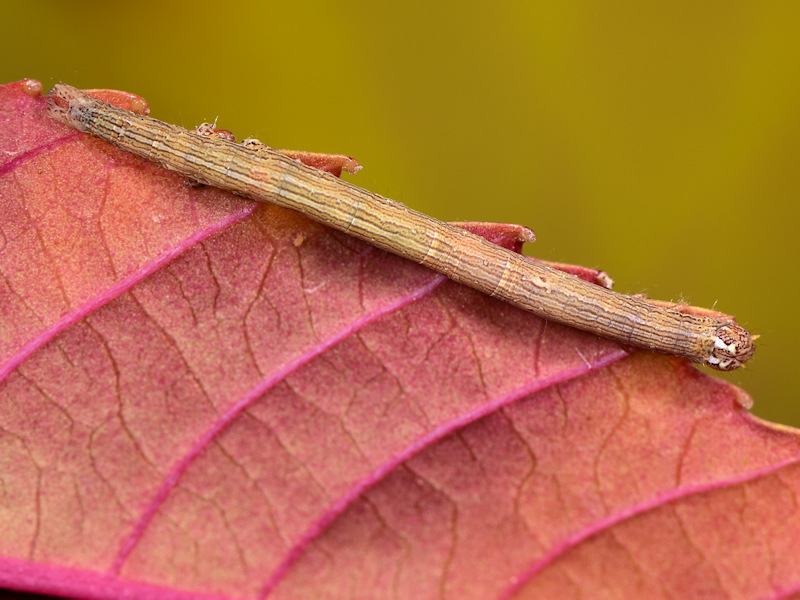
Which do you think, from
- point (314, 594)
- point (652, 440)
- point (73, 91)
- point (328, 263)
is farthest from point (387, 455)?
point (73, 91)

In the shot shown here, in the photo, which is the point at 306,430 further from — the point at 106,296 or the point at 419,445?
the point at 106,296

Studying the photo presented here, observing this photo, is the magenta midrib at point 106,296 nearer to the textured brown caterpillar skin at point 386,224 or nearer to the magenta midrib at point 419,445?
the textured brown caterpillar skin at point 386,224

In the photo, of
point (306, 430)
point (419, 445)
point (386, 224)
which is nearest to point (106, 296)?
Result: point (306, 430)

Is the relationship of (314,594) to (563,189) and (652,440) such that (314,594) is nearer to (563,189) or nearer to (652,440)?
(652,440)

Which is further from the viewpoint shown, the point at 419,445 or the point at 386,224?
the point at 386,224

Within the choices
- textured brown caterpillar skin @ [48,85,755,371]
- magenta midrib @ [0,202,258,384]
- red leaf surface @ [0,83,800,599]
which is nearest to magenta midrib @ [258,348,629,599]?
red leaf surface @ [0,83,800,599]

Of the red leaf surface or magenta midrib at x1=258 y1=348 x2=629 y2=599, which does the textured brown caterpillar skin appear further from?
magenta midrib at x1=258 y1=348 x2=629 y2=599

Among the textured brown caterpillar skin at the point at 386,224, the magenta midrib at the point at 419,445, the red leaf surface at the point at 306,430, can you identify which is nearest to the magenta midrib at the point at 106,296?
the red leaf surface at the point at 306,430
